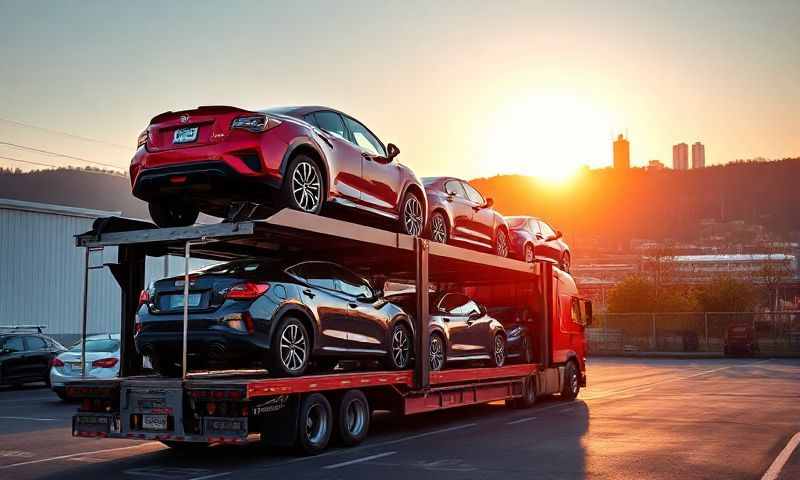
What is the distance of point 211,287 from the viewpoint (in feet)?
32.6

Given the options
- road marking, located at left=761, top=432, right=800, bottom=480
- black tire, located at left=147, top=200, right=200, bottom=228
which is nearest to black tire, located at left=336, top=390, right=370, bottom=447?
black tire, located at left=147, top=200, right=200, bottom=228

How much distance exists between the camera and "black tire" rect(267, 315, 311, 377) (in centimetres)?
994

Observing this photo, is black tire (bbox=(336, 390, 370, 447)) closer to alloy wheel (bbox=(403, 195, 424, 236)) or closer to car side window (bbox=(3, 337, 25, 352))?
alloy wheel (bbox=(403, 195, 424, 236))

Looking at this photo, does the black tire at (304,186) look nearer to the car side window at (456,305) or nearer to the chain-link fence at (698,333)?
the car side window at (456,305)

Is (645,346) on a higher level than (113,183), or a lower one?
lower

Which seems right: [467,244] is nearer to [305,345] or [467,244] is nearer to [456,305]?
[456,305]

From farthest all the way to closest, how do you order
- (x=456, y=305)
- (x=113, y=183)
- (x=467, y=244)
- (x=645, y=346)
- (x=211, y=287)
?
(x=113, y=183) < (x=645, y=346) < (x=467, y=244) < (x=456, y=305) < (x=211, y=287)

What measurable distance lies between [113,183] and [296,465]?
5193 centimetres

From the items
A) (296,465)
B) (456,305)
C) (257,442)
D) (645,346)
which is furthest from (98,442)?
(645,346)

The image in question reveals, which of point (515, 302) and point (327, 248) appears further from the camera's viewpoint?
point (515, 302)


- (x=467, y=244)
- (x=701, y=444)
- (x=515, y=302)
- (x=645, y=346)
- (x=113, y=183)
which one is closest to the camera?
(x=701, y=444)

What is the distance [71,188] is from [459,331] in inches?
1952

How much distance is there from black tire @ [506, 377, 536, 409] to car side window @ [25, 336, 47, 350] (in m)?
12.6

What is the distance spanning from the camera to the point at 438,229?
46.7 feet
